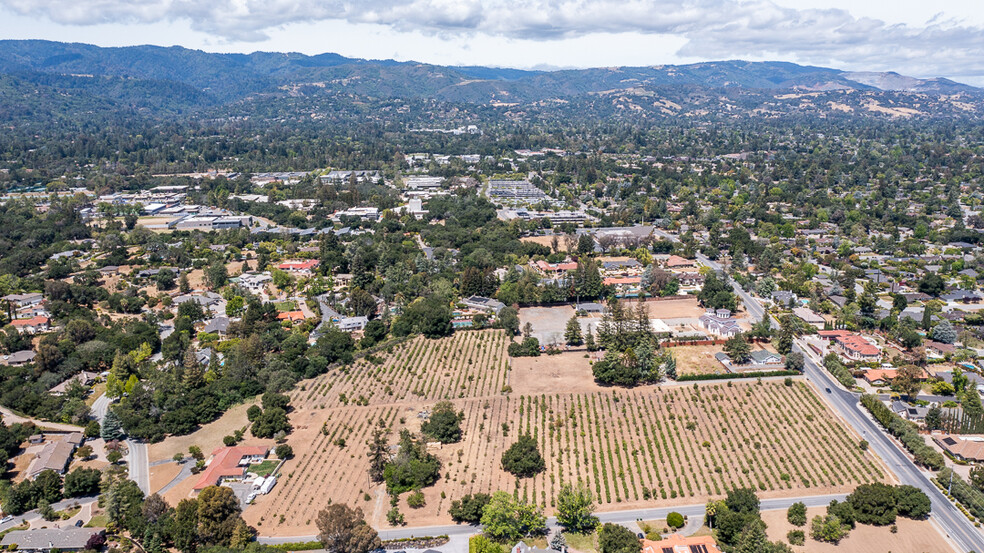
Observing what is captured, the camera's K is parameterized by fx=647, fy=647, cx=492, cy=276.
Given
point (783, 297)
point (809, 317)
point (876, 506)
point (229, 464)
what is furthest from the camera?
point (783, 297)

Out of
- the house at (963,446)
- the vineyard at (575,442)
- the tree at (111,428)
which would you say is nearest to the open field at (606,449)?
the vineyard at (575,442)

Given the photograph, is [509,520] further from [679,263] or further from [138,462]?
[679,263]

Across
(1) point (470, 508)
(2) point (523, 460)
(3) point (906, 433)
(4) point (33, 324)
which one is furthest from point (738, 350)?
(4) point (33, 324)

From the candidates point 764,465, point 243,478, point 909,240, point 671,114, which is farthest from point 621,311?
point 671,114

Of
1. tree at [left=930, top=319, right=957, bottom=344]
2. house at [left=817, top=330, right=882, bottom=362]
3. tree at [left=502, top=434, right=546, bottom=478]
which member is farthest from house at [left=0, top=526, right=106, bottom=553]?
tree at [left=930, top=319, right=957, bottom=344]

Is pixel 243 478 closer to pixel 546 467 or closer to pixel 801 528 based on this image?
pixel 546 467
